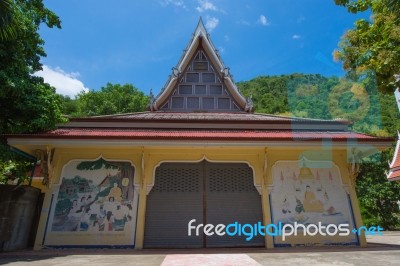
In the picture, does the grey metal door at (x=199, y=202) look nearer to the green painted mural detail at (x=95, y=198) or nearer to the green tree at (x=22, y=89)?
the green painted mural detail at (x=95, y=198)

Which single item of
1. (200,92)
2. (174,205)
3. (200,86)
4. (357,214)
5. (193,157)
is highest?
(200,86)

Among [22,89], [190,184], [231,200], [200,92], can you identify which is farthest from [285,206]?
[22,89]

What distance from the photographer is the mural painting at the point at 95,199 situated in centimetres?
774

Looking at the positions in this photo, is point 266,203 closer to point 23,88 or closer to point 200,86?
point 200,86

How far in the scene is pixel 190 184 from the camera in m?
8.39

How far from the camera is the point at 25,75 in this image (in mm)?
7762

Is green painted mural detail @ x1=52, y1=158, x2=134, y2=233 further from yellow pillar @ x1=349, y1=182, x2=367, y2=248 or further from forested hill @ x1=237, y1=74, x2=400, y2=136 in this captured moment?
forested hill @ x1=237, y1=74, x2=400, y2=136

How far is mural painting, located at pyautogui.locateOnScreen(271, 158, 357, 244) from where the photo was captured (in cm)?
801

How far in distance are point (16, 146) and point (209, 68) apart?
889 cm

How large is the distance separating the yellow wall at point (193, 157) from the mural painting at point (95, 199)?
0.22 metres

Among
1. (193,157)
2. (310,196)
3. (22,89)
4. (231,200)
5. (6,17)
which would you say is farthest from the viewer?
(193,157)

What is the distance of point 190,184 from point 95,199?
284 cm

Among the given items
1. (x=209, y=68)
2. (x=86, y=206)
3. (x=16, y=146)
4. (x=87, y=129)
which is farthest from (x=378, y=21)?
(x=16, y=146)

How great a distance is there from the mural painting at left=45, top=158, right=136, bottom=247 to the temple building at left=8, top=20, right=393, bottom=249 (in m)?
0.03
